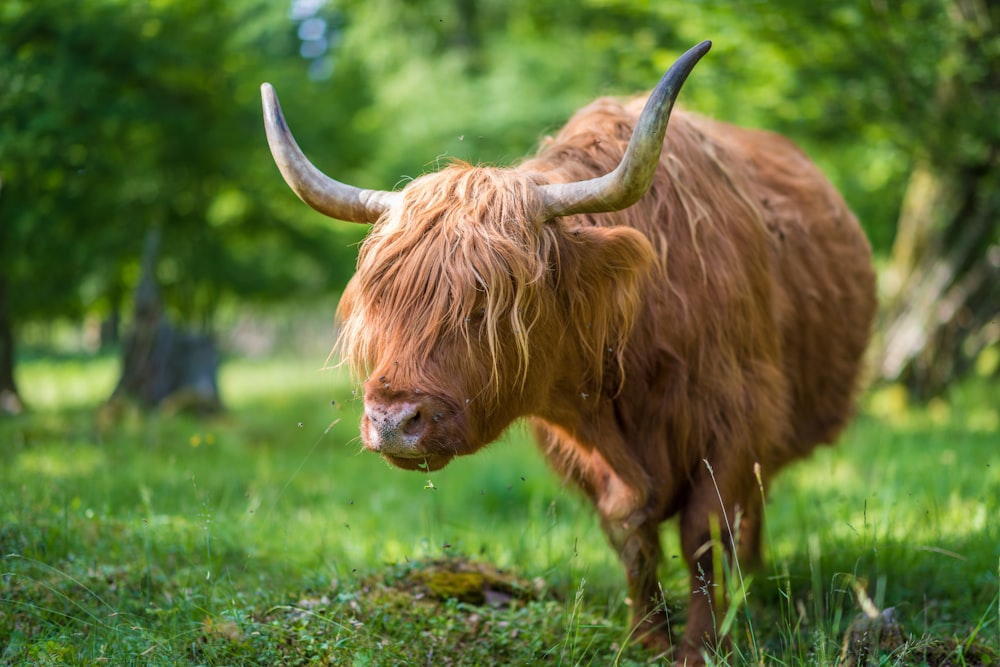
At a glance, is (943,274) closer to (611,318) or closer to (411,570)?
(611,318)

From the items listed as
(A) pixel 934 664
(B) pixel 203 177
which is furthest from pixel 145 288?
(A) pixel 934 664

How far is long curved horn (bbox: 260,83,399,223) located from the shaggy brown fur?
0.34 ft

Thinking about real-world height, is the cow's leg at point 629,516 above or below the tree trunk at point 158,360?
above

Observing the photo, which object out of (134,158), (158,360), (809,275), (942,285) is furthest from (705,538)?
(158,360)

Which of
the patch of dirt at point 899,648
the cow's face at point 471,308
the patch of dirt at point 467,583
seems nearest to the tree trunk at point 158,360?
the patch of dirt at point 467,583

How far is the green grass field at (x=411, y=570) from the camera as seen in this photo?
2965mm

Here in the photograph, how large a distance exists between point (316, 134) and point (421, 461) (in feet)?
26.1

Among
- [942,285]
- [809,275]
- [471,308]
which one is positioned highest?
[471,308]

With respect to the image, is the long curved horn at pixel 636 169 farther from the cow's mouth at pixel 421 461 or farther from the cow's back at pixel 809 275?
the cow's back at pixel 809 275

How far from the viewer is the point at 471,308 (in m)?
2.86

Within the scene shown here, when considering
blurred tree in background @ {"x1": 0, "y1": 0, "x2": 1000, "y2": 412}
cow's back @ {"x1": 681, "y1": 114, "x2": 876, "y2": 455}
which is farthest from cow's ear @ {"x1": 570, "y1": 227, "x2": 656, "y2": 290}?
blurred tree in background @ {"x1": 0, "y1": 0, "x2": 1000, "y2": 412}

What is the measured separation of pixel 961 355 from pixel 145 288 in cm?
897

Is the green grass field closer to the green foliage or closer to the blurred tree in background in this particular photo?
the green foliage

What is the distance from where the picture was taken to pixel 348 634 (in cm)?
303
